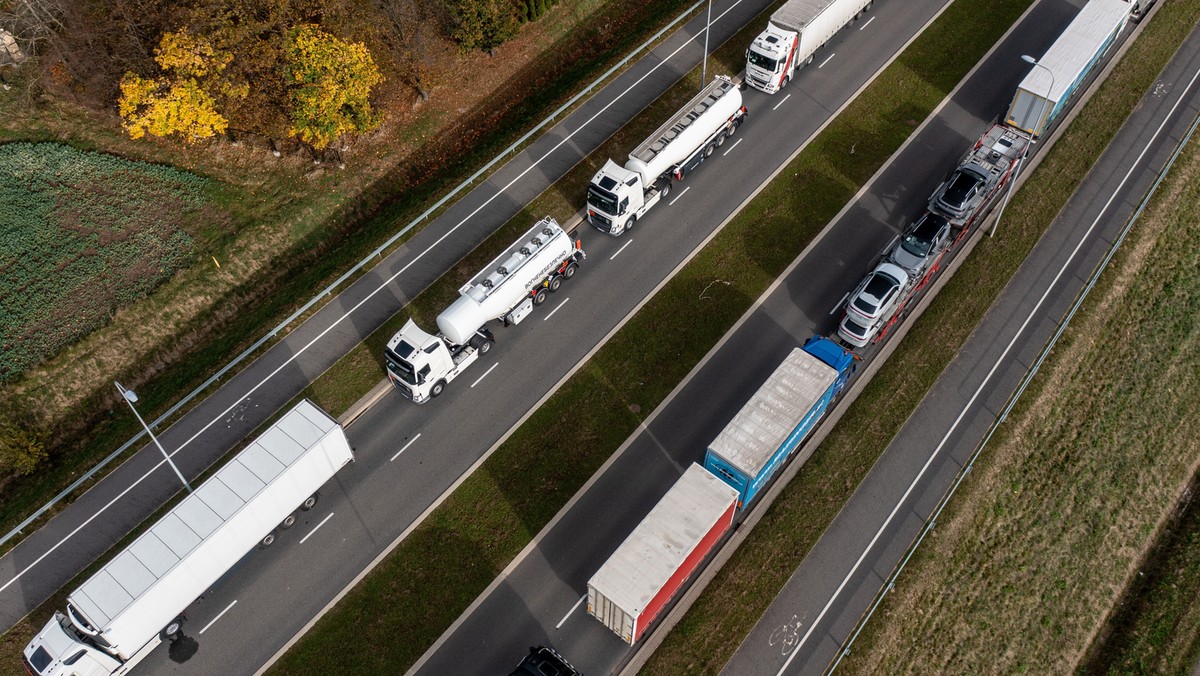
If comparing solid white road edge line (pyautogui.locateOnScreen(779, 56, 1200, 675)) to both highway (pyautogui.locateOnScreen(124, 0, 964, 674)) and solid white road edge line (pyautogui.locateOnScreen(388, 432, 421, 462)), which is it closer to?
highway (pyautogui.locateOnScreen(124, 0, 964, 674))

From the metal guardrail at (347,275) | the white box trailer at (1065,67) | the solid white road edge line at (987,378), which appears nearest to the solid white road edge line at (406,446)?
the metal guardrail at (347,275)

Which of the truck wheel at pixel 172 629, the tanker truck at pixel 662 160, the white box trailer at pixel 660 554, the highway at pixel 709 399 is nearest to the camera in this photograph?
the white box trailer at pixel 660 554

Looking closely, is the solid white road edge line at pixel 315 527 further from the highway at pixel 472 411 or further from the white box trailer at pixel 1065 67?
the white box trailer at pixel 1065 67

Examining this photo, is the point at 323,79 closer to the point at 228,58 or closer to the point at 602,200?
the point at 228,58

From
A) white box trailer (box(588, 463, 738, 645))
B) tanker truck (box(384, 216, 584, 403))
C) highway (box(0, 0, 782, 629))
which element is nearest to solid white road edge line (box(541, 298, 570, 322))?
highway (box(0, 0, 782, 629))

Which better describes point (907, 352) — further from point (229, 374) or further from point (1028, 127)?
point (229, 374)

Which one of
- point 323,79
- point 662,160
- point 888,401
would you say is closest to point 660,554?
point 888,401

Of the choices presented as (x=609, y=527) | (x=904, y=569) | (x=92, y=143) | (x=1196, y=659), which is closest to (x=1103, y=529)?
(x=1196, y=659)
